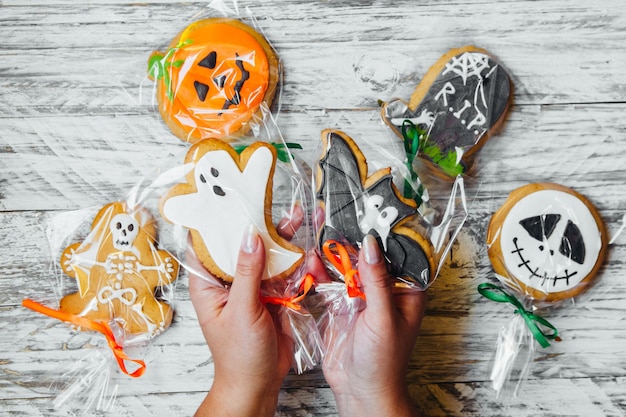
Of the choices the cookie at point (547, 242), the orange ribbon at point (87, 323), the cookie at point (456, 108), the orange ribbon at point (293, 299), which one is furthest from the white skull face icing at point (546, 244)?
the orange ribbon at point (87, 323)

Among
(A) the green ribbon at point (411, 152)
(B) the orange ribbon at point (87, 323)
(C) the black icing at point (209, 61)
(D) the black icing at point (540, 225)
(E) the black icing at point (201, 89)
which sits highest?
(C) the black icing at point (209, 61)

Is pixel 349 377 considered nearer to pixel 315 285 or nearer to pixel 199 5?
pixel 315 285

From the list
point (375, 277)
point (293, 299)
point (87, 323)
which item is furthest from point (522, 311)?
point (87, 323)

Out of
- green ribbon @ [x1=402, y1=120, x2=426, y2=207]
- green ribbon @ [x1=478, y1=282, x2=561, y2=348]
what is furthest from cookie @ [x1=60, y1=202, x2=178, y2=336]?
green ribbon @ [x1=478, y1=282, x2=561, y2=348]

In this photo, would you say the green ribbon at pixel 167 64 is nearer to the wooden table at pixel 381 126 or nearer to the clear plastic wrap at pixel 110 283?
the wooden table at pixel 381 126

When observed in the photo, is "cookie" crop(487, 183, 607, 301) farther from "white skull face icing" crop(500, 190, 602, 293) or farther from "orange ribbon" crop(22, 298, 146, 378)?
"orange ribbon" crop(22, 298, 146, 378)

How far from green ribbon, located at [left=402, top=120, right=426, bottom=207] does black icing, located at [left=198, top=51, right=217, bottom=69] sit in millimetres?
445

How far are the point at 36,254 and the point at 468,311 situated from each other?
3.42ft

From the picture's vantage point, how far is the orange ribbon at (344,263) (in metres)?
1.25

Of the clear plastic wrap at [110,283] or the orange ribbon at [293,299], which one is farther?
the clear plastic wrap at [110,283]

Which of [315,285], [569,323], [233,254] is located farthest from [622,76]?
[233,254]

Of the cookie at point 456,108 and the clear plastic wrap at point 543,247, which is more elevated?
the cookie at point 456,108

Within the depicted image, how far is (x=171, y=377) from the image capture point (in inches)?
58.9

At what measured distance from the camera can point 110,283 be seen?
1.42 m
